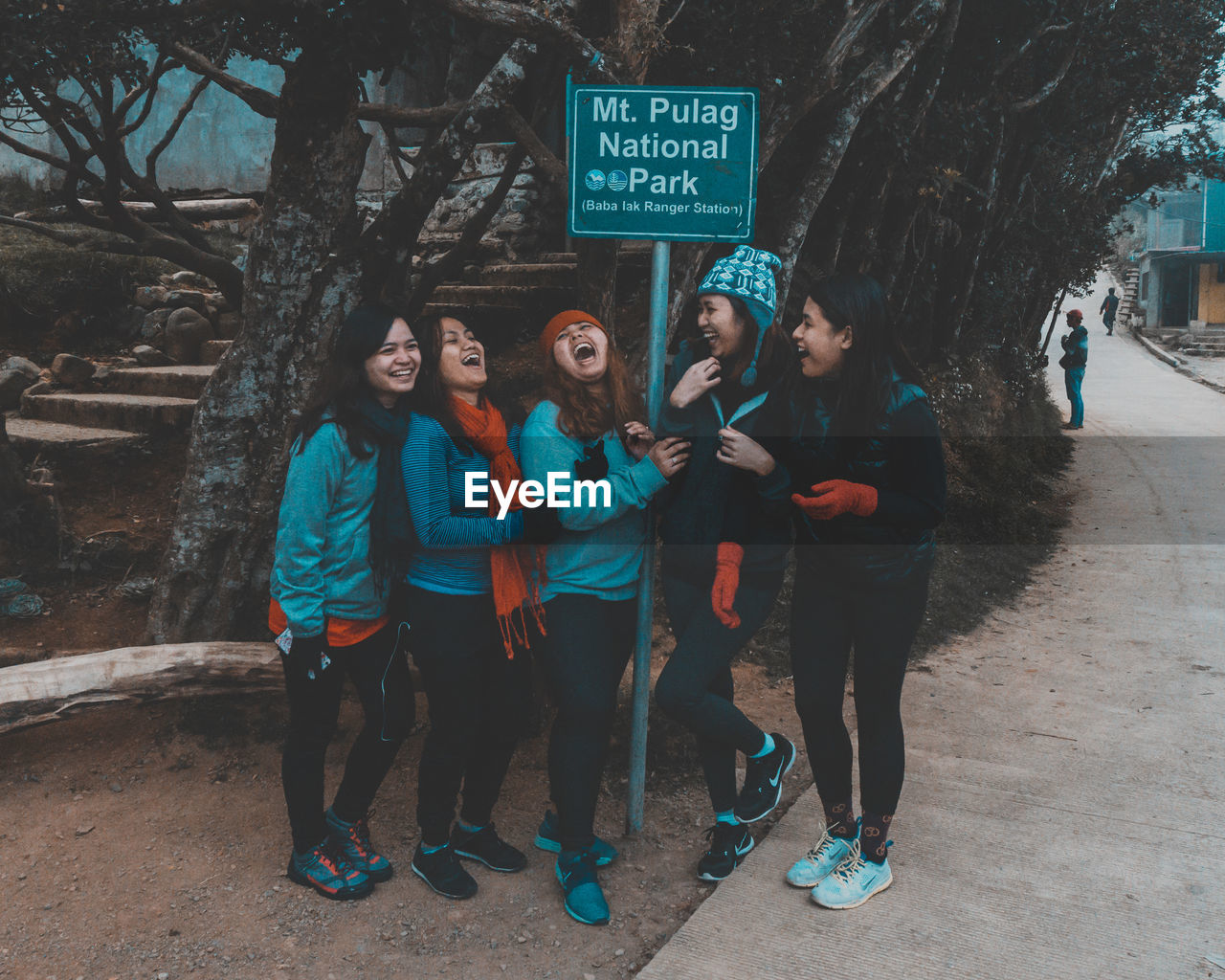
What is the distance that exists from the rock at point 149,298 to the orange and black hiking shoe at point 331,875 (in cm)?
730

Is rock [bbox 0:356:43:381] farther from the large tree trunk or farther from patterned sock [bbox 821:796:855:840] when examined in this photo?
patterned sock [bbox 821:796:855:840]

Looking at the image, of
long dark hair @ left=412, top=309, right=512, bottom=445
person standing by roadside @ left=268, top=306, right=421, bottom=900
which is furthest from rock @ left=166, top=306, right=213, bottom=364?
long dark hair @ left=412, top=309, right=512, bottom=445

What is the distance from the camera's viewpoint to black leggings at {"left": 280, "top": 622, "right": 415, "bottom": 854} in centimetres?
316

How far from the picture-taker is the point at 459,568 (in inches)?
123

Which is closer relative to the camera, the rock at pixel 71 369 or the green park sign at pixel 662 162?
the green park sign at pixel 662 162

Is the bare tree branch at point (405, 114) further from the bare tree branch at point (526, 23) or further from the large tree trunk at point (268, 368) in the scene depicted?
the bare tree branch at point (526, 23)

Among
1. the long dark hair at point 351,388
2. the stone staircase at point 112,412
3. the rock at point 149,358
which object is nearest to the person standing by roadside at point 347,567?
the long dark hair at point 351,388

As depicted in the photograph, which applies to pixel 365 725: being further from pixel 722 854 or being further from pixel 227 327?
pixel 227 327

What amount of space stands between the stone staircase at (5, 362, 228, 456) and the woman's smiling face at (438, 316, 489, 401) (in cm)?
446

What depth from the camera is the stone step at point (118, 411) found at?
7191 millimetres

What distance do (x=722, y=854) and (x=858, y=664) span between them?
917 mm

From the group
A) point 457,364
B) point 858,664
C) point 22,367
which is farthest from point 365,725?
point 22,367

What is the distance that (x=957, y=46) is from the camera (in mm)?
9219

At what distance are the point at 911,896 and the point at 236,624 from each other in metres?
3.48
